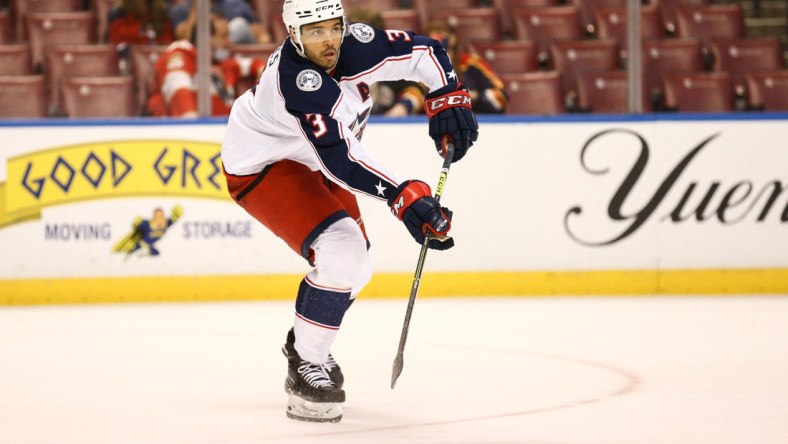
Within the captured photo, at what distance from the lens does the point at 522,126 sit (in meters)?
7.73

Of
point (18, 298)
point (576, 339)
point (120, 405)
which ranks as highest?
point (120, 405)

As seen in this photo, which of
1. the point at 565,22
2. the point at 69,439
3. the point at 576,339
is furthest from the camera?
the point at 565,22

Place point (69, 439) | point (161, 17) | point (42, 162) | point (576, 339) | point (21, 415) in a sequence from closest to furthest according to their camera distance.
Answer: point (69, 439)
point (21, 415)
point (576, 339)
point (42, 162)
point (161, 17)

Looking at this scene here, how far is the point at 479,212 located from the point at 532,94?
3.49 feet

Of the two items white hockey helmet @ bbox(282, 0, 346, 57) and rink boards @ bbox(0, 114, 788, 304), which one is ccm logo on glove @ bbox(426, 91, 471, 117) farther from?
rink boards @ bbox(0, 114, 788, 304)

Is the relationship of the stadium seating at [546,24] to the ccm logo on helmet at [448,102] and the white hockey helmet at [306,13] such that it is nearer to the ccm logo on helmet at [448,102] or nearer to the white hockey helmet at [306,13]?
the ccm logo on helmet at [448,102]

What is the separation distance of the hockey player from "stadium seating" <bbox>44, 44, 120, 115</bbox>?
4.07 meters

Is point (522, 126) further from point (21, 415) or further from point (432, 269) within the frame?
point (21, 415)

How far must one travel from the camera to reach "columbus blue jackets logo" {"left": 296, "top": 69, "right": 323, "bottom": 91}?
391 centimetres

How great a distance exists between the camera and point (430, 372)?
5070 millimetres

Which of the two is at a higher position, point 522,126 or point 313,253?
point 313,253

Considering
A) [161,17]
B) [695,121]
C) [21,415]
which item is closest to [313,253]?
[21,415]

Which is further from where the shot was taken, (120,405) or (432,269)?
(432,269)

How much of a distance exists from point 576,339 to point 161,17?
3.83 m
